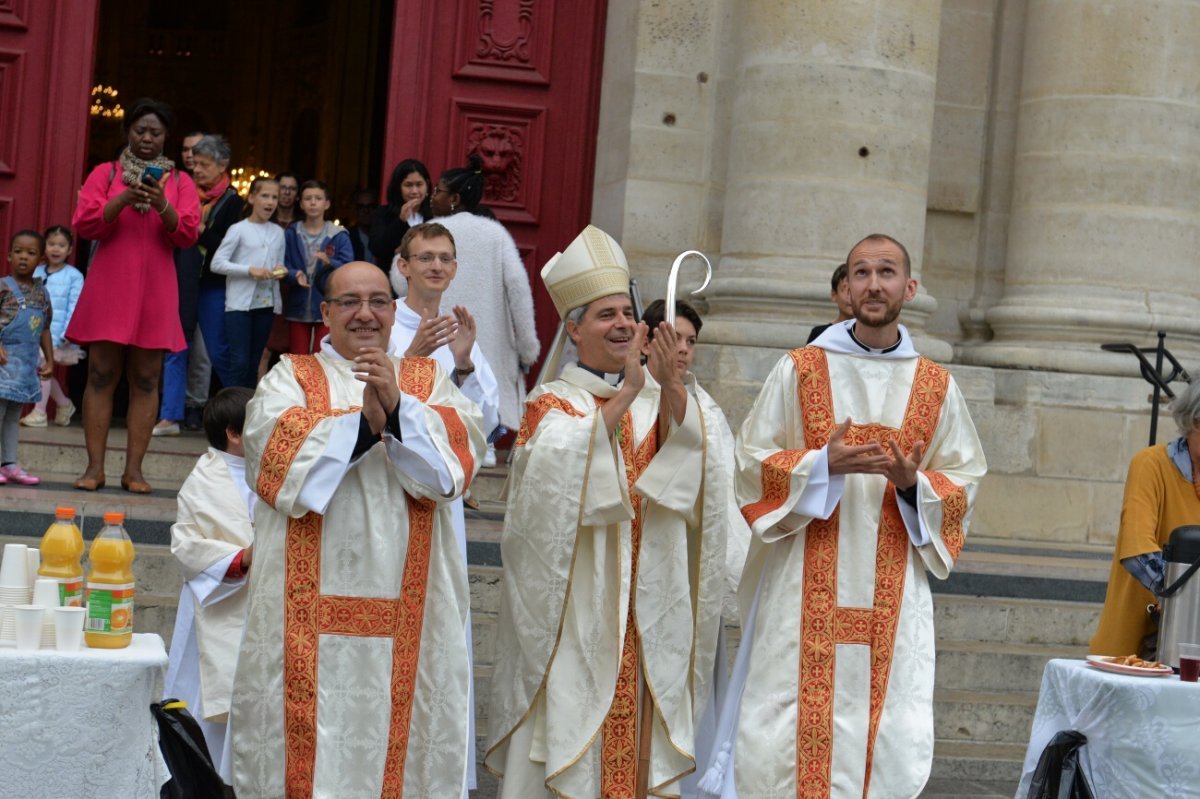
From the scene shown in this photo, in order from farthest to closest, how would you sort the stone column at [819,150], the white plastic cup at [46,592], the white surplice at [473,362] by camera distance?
the stone column at [819,150], the white surplice at [473,362], the white plastic cup at [46,592]

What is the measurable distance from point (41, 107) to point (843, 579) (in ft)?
20.4

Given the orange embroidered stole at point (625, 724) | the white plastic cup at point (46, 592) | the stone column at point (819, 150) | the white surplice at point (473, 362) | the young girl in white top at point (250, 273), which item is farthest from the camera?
the young girl in white top at point (250, 273)

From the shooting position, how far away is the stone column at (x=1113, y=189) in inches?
385

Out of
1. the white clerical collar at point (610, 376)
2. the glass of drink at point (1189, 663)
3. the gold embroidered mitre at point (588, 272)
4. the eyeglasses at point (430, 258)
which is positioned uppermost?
the eyeglasses at point (430, 258)

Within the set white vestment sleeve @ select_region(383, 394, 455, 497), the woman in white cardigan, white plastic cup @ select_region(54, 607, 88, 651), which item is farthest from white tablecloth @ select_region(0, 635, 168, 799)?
the woman in white cardigan

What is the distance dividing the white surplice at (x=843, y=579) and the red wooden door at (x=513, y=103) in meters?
4.82

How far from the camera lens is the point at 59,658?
4254mm

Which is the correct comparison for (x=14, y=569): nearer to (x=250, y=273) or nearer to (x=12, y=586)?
(x=12, y=586)

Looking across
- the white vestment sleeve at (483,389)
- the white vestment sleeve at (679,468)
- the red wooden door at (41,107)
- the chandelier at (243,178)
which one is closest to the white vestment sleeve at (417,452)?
the white vestment sleeve at (679,468)

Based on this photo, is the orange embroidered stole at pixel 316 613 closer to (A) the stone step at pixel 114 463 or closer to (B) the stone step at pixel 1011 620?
(B) the stone step at pixel 1011 620

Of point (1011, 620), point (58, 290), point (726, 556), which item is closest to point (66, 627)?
point (726, 556)

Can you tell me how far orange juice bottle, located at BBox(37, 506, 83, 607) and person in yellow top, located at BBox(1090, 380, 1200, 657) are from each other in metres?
3.13

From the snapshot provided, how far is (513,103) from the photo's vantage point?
10383 millimetres

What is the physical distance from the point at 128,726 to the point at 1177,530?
9.92 ft
